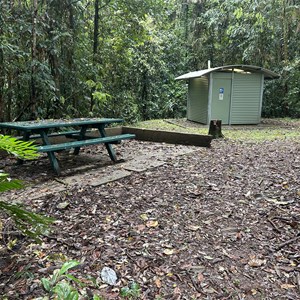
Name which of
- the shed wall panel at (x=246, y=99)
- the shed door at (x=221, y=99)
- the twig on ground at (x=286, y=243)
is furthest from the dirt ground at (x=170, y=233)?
the shed wall panel at (x=246, y=99)

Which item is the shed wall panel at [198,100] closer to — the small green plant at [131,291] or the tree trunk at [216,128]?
the tree trunk at [216,128]

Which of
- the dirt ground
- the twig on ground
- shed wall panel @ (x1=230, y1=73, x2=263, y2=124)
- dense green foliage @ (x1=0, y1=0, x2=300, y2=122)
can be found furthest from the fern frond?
shed wall panel @ (x1=230, y1=73, x2=263, y2=124)

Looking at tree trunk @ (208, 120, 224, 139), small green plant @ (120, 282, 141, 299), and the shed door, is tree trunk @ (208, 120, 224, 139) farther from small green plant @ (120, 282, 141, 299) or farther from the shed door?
small green plant @ (120, 282, 141, 299)

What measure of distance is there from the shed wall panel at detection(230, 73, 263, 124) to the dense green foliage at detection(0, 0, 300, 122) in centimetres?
191

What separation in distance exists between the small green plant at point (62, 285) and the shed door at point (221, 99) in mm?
10395

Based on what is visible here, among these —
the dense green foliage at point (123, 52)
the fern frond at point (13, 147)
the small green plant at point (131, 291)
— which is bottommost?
the small green plant at point (131, 291)

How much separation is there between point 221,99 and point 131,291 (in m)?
10.4

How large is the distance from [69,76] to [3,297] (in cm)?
624

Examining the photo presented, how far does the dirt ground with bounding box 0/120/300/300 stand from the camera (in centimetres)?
211

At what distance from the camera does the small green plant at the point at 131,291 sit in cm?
198

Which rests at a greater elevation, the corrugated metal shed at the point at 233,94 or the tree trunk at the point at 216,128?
the corrugated metal shed at the point at 233,94

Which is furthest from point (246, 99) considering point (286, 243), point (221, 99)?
point (286, 243)

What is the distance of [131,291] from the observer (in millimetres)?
2018

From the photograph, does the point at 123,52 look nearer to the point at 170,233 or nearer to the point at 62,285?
the point at 170,233
